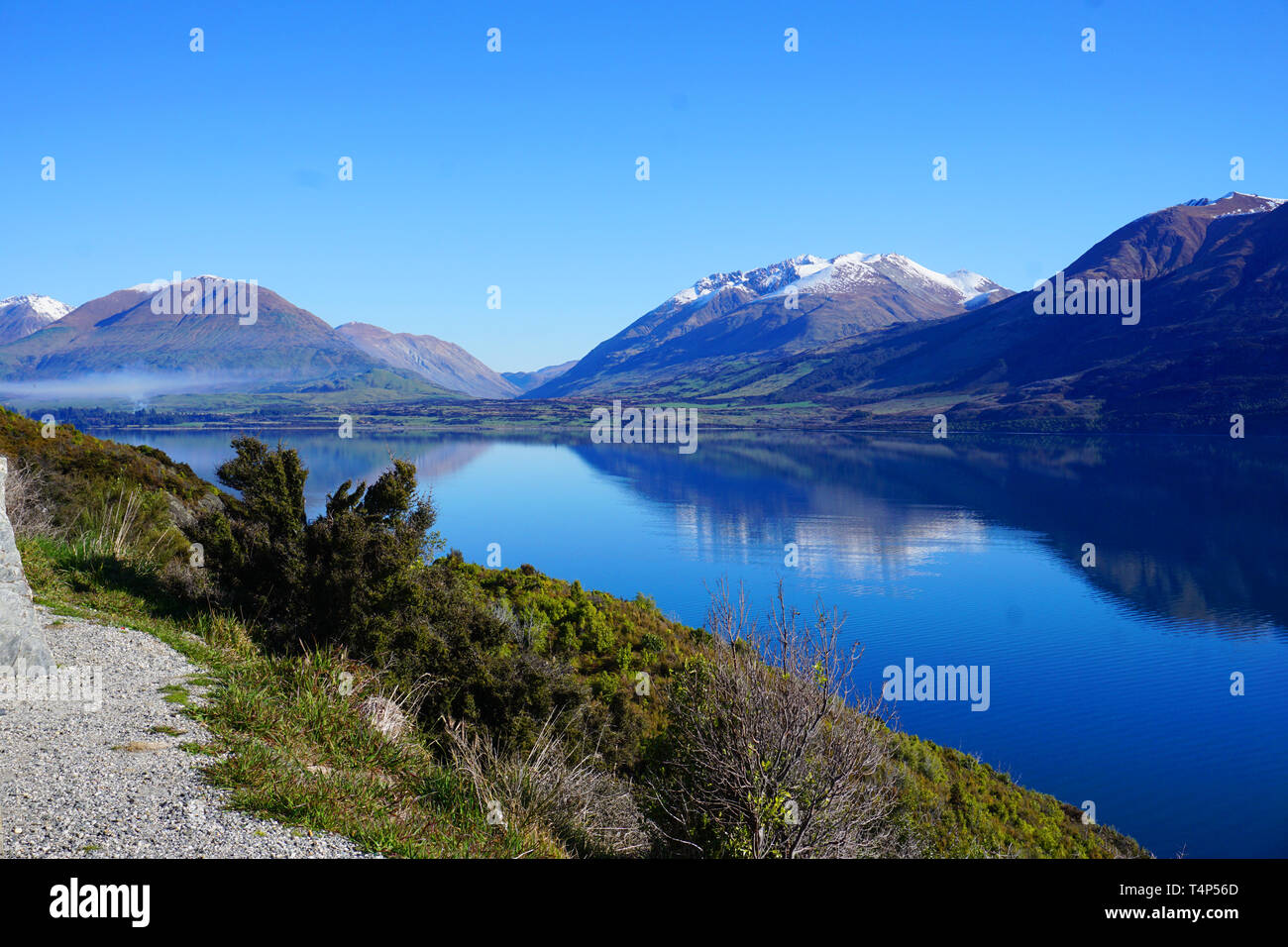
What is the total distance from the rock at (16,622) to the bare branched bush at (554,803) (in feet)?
12.7

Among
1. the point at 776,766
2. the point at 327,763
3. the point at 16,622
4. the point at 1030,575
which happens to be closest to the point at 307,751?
the point at 327,763

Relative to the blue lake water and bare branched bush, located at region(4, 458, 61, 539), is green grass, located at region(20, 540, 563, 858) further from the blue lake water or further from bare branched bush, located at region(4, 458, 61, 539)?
the blue lake water

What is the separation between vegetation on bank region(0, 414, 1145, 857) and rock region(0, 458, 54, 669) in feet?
4.92

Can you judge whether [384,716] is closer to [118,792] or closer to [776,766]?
[118,792]

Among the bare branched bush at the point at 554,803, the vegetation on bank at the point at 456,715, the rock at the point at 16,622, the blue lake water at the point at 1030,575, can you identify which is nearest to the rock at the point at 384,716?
the vegetation on bank at the point at 456,715

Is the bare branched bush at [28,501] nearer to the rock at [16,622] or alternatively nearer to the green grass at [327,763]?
the green grass at [327,763]

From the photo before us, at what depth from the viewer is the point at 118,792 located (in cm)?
567

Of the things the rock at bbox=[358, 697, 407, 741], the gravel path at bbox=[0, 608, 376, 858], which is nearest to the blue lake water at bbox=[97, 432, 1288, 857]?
the rock at bbox=[358, 697, 407, 741]

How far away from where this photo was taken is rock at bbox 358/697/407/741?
27.1 ft

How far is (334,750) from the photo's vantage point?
7.30 m
